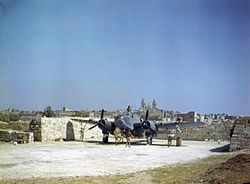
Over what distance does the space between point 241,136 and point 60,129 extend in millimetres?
12120

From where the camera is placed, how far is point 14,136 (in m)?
22.7

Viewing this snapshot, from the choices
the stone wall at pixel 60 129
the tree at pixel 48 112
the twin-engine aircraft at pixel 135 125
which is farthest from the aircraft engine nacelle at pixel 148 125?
the tree at pixel 48 112

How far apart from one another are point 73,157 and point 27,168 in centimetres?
334

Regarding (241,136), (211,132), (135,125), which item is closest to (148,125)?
(135,125)

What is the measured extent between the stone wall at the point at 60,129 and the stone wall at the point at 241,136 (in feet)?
37.8

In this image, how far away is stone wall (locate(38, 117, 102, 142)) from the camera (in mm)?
24094

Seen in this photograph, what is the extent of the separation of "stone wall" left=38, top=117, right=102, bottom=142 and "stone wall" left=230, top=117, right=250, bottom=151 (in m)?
11.5

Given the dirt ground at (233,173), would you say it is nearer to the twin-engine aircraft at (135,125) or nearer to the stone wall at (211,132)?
the twin-engine aircraft at (135,125)

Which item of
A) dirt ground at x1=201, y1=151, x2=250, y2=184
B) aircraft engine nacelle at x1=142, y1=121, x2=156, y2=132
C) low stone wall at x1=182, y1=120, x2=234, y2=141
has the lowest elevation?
dirt ground at x1=201, y1=151, x2=250, y2=184

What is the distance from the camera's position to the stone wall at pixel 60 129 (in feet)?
79.0

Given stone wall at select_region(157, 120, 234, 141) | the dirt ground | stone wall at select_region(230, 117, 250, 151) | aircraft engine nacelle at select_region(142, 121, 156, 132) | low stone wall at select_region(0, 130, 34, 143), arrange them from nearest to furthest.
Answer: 1. the dirt ground
2. stone wall at select_region(230, 117, 250, 151)
3. low stone wall at select_region(0, 130, 34, 143)
4. aircraft engine nacelle at select_region(142, 121, 156, 132)
5. stone wall at select_region(157, 120, 234, 141)

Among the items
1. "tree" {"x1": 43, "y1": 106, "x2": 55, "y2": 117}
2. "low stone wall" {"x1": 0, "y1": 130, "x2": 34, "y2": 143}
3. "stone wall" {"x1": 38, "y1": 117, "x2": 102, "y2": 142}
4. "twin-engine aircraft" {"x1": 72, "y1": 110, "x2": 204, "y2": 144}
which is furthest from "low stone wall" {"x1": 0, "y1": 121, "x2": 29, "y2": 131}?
"tree" {"x1": 43, "y1": 106, "x2": 55, "y2": 117}

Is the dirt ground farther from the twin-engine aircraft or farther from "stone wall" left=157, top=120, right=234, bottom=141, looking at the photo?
"stone wall" left=157, top=120, right=234, bottom=141

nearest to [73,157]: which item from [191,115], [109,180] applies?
[109,180]
